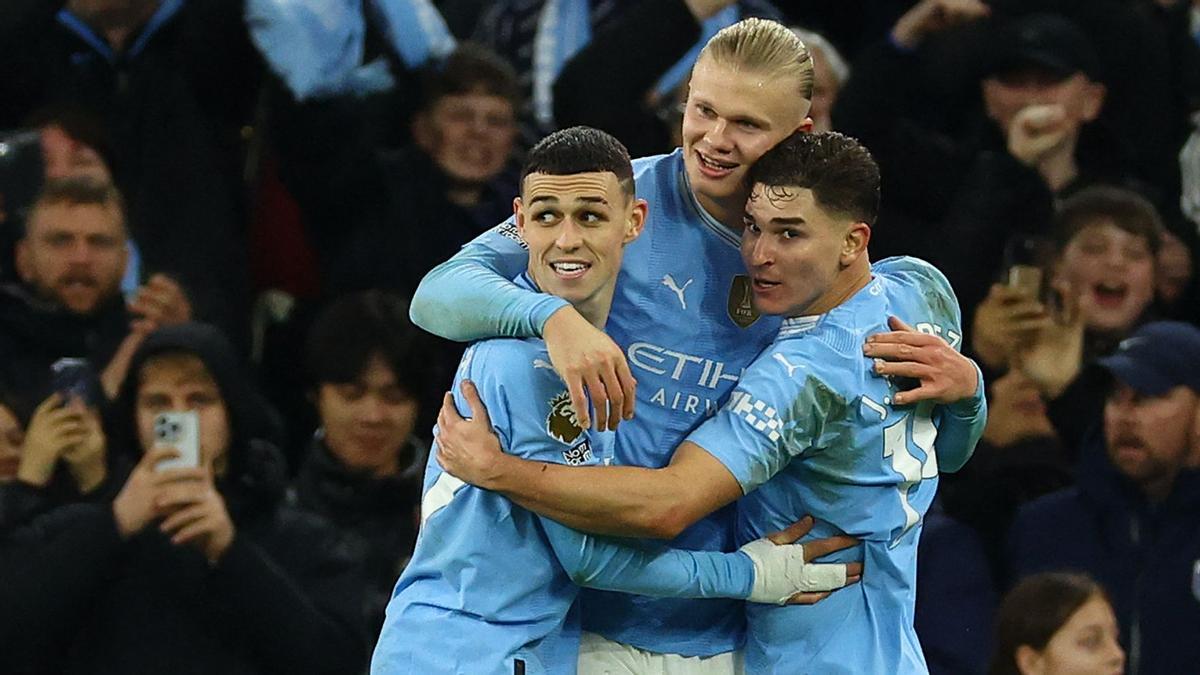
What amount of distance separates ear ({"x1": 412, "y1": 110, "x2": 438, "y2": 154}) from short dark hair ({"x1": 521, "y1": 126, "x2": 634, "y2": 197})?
1.95 metres

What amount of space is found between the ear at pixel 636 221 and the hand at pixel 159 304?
6.10 feet

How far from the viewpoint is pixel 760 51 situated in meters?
4.07

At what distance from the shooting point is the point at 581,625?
4.20 m

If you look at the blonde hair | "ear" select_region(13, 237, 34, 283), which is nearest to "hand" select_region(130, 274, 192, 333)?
"ear" select_region(13, 237, 34, 283)

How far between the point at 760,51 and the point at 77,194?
223cm

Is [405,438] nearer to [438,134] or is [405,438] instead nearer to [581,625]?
[438,134]

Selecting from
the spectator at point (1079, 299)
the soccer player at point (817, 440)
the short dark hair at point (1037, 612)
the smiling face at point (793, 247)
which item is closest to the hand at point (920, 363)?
the soccer player at point (817, 440)

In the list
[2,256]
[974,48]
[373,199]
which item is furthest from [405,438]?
[974,48]

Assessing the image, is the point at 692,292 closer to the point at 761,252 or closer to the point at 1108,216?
the point at 761,252

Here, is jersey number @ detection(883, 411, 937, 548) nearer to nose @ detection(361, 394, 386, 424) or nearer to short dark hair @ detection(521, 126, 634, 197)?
short dark hair @ detection(521, 126, 634, 197)

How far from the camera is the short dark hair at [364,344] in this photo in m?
5.69

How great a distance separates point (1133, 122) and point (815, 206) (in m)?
2.53

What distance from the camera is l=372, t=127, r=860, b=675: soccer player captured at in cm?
389

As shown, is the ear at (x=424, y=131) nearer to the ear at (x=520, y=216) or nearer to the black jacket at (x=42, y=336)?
the black jacket at (x=42, y=336)
